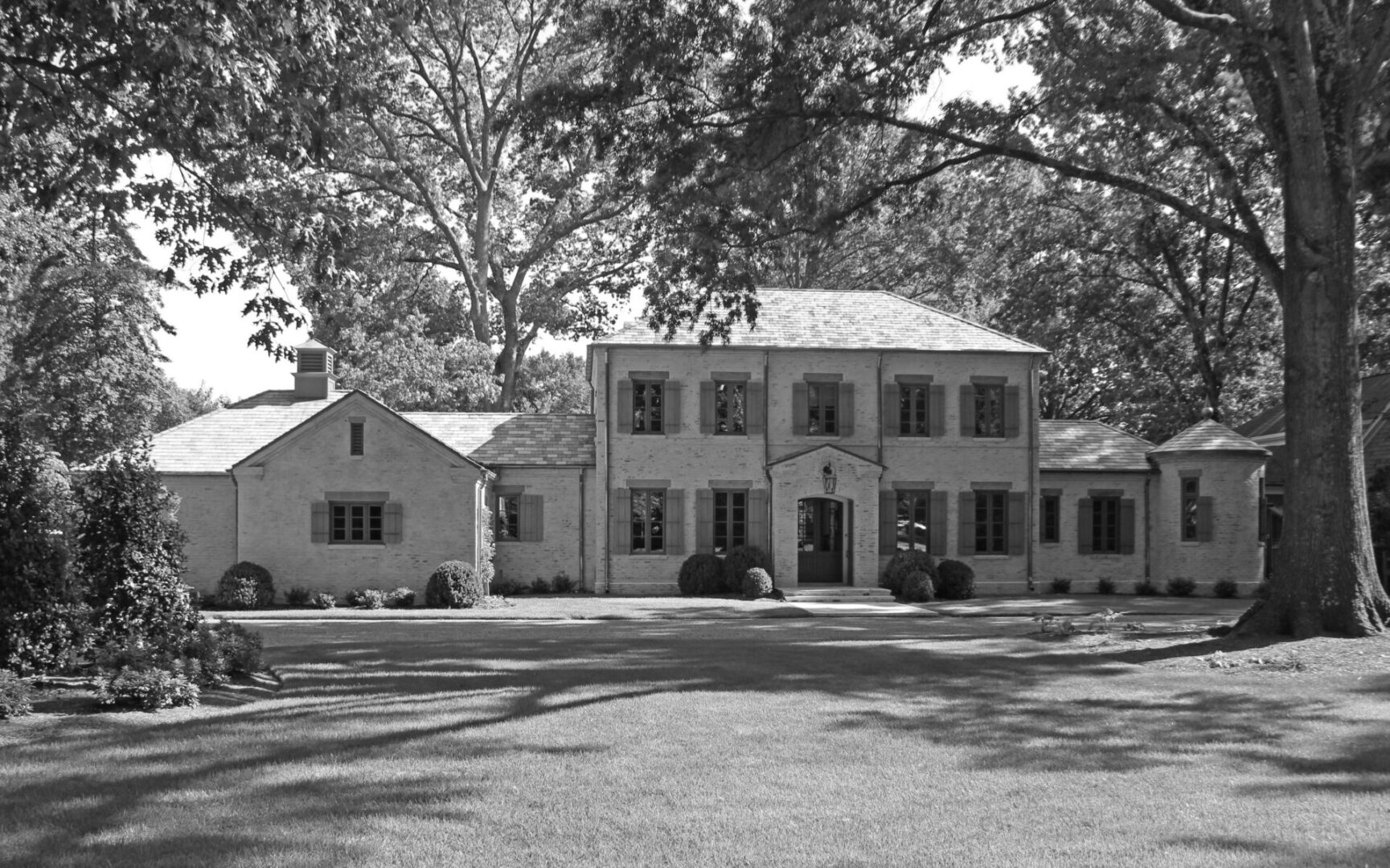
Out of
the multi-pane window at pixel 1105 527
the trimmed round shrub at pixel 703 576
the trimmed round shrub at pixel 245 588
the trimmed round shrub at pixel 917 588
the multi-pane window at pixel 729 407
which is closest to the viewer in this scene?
the trimmed round shrub at pixel 245 588

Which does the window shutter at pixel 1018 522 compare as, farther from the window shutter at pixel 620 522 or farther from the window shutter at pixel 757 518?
the window shutter at pixel 620 522

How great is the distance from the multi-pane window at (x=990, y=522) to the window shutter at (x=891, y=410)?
3065 mm

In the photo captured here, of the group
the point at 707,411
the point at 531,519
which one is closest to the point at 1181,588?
the point at 707,411

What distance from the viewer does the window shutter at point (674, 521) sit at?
3431 cm

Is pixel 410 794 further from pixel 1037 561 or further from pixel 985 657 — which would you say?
pixel 1037 561

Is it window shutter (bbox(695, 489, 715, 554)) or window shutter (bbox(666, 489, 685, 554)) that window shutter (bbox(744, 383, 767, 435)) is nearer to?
window shutter (bbox(695, 489, 715, 554))

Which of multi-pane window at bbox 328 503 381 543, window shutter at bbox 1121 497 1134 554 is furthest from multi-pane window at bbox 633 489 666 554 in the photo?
window shutter at bbox 1121 497 1134 554

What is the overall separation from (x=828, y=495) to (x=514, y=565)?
9.00m

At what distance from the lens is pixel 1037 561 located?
117ft

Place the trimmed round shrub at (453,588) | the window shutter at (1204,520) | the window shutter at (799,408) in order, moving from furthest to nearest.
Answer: the window shutter at (1204,520) < the window shutter at (799,408) < the trimmed round shrub at (453,588)

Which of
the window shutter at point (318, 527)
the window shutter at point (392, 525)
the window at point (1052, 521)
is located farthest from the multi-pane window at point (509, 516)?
the window at point (1052, 521)

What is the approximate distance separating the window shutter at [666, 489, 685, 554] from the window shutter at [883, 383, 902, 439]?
6.16 meters

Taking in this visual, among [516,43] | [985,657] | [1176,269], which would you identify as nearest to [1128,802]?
[985,657]

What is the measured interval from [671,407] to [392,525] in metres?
8.31
